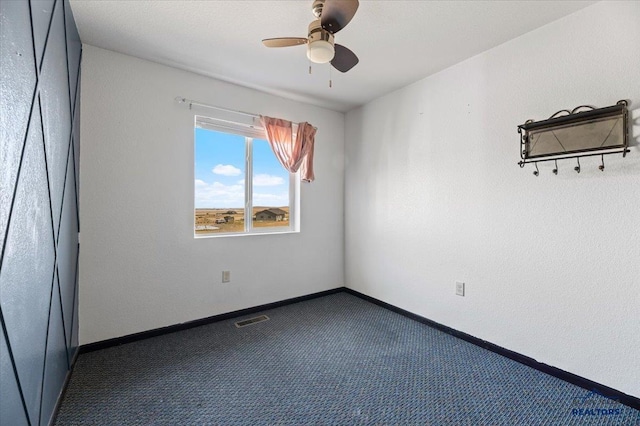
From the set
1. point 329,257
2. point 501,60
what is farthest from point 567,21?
point 329,257

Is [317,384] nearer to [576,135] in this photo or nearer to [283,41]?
[283,41]

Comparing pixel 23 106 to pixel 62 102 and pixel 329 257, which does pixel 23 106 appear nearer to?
pixel 62 102

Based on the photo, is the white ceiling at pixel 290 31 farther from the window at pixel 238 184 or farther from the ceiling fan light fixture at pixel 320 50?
the window at pixel 238 184

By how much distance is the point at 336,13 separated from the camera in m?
1.47

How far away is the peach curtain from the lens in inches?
121

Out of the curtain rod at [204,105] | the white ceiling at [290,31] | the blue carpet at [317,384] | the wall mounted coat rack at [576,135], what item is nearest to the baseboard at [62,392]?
the blue carpet at [317,384]

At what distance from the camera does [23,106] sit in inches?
43.9

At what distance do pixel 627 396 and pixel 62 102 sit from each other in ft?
12.2

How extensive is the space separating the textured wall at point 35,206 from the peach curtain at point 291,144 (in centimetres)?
165

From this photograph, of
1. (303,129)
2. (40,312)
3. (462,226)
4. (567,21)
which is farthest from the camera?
(303,129)

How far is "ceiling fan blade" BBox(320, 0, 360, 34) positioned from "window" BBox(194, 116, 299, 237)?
1.68 metres

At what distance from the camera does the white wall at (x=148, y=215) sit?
7.33 ft

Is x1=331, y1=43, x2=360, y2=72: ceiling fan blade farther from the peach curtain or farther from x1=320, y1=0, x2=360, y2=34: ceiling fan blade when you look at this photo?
the peach curtain

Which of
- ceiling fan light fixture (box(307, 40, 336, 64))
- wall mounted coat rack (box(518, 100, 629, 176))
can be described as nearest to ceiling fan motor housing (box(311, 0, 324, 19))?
ceiling fan light fixture (box(307, 40, 336, 64))
